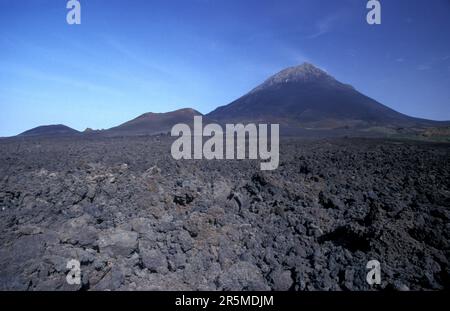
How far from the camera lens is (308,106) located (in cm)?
4906

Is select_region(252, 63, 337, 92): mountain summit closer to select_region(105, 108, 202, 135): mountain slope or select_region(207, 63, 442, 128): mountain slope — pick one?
select_region(207, 63, 442, 128): mountain slope

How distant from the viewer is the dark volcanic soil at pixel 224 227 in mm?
3908

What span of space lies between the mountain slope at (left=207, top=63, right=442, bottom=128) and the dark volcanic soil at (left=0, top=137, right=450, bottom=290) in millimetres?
29329

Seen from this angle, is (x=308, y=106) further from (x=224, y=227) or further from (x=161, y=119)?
(x=224, y=227)

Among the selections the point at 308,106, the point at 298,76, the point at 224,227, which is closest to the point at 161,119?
the point at 308,106

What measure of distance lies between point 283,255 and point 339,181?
283 centimetres

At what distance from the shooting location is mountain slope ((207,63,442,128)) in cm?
4034

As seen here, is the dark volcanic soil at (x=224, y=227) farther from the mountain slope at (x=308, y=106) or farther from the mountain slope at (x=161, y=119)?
the mountain slope at (x=308, y=106)

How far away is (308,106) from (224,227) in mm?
46883

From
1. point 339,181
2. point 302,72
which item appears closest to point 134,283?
point 339,181

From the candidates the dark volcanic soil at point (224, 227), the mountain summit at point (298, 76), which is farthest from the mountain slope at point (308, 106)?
the dark volcanic soil at point (224, 227)
